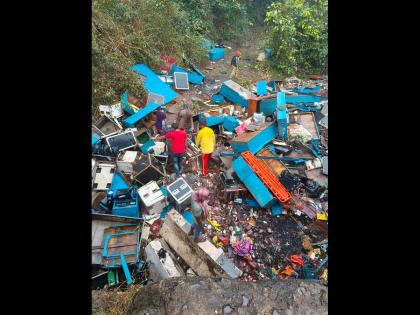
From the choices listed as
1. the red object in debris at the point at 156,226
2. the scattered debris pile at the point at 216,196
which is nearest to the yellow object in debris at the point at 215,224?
the scattered debris pile at the point at 216,196

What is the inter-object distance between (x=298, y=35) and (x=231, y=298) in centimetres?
1290

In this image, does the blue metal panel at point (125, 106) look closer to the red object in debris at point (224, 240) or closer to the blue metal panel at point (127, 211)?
the blue metal panel at point (127, 211)

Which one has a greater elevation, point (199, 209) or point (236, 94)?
point (236, 94)

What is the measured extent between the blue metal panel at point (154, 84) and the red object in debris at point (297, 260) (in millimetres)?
6233

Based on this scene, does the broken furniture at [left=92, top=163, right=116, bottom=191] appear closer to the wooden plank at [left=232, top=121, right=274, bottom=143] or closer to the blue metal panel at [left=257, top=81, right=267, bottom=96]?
the wooden plank at [left=232, top=121, right=274, bottom=143]

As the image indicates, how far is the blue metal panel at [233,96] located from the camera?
10484mm

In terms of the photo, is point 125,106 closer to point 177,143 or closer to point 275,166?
point 177,143

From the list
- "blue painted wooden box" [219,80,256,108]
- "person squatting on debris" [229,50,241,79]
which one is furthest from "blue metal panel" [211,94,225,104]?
"person squatting on debris" [229,50,241,79]

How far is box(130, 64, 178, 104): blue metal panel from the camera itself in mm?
10172

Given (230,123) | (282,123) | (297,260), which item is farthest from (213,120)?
(297,260)

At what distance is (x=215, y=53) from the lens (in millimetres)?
13898

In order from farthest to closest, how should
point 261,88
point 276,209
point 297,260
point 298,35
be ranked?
point 298,35, point 261,88, point 276,209, point 297,260
